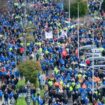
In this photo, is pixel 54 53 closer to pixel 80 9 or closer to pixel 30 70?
pixel 30 70

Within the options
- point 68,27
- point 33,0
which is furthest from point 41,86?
point 33,0

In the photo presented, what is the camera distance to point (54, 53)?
56.0 m

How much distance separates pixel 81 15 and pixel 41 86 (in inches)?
1160

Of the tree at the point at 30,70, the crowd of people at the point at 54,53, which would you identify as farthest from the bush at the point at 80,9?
the tree at the point at 30,70

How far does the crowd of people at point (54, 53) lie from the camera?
44.5 m

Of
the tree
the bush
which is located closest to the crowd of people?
the tree

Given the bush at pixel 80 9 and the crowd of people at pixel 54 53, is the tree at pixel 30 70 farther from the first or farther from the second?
the bush at pixel 80 9

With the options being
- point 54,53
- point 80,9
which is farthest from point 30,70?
point 80,9

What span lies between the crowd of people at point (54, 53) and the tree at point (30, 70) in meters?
0.39

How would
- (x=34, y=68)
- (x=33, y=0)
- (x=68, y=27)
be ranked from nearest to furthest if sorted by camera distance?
(x=34, y=68) → (x=68, y=27) → (x=33, y=0)

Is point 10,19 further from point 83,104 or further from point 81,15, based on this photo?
point 83,104

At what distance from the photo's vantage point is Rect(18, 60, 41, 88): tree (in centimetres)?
4891

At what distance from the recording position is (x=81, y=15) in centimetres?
7631

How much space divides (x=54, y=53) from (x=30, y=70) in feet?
22.8
